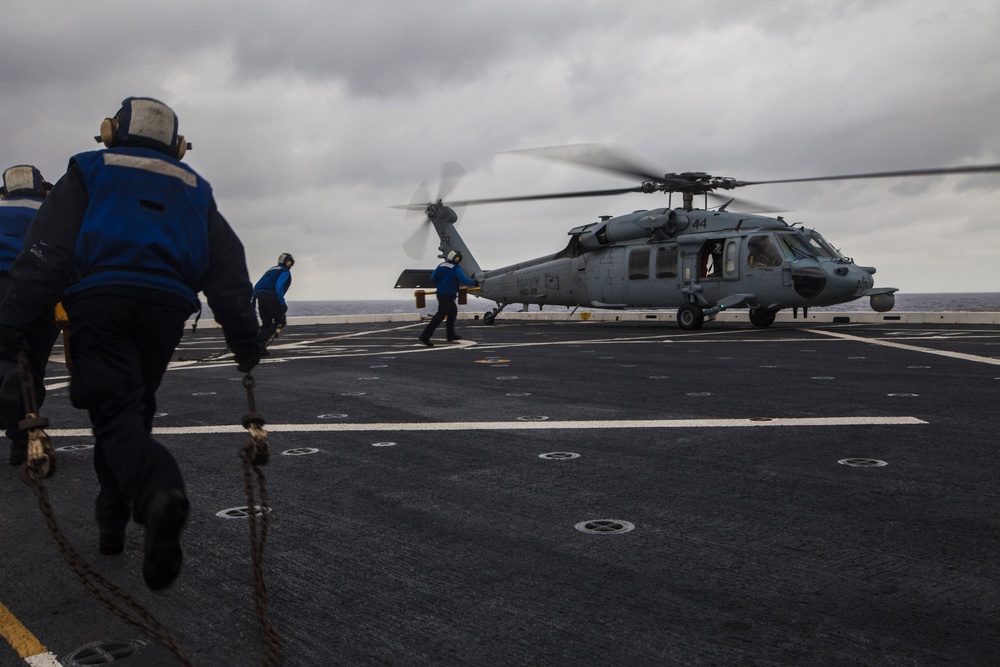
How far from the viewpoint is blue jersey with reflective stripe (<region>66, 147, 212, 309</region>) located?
9.64 ft

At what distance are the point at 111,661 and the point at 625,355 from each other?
1107 centimetres

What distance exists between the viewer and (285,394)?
8617mm

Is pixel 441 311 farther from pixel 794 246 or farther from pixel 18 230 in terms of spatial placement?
pixel 18 230

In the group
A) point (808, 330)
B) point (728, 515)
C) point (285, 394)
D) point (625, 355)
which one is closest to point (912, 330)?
point (808, 330)

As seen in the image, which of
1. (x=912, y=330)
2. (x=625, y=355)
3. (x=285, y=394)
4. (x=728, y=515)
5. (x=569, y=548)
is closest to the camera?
(x=569, y=548)

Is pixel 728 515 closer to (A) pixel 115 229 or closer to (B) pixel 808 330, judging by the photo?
(A) pixel 115 229

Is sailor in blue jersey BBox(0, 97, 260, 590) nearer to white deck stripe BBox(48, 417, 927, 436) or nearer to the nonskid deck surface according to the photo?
the nonskid deck surface

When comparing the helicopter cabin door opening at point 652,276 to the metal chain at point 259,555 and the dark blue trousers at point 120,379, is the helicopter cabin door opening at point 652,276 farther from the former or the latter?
the dark blue trousers at point 120,379

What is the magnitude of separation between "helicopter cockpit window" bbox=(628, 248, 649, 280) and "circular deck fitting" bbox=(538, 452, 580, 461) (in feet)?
50.7

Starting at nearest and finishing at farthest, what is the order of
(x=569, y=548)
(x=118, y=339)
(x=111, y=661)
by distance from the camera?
1. (x=111, y=661)
2. (x=118, y=339)
3. (x=569, y=548)

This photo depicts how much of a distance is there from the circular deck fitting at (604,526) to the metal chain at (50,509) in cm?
177

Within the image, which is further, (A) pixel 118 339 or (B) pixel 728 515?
(B) pixel 728 515

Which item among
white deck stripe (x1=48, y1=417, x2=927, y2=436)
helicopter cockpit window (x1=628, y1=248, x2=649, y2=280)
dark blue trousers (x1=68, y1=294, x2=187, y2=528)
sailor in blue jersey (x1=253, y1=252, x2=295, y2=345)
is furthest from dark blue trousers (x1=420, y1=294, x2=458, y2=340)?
dark blue trousers (x1=68, y1=294, x2=187, y2=528)

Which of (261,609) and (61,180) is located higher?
(61,180)
